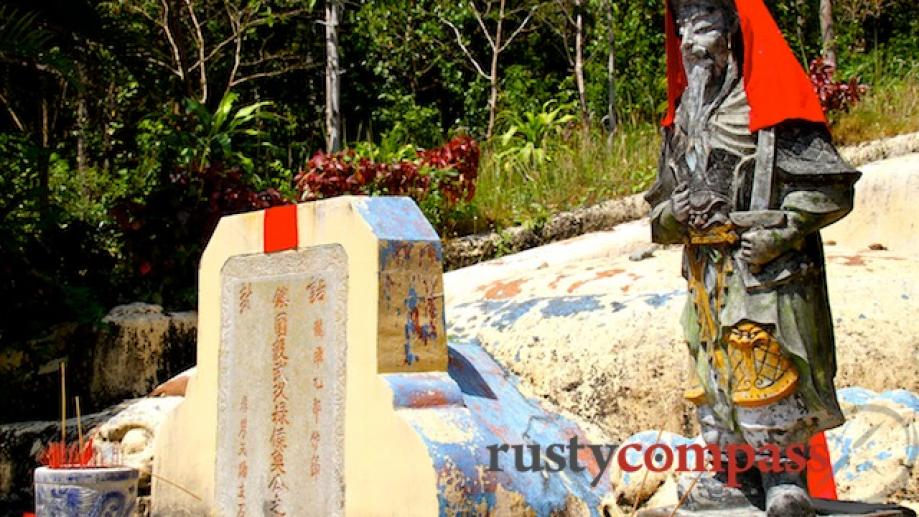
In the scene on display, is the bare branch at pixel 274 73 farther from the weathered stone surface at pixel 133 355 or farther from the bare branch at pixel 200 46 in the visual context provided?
the weathered stone surface at pixel 133 355

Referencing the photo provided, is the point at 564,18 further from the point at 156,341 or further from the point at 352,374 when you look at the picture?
the point at 352,374

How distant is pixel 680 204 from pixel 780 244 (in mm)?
350

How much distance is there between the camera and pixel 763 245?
3568 mm

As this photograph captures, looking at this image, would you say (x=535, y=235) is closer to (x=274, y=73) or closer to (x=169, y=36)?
(x=169, y=36)

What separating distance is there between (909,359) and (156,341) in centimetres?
439

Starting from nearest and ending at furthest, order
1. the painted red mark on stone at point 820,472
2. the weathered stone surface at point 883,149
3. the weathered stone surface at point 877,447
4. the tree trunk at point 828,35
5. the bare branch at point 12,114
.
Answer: the painted red mark on stone at point 820,472
the weathered stone surface at point 877,447
the weathered stone surface at point 883,149
the bare branch at point 12,114
the tree trunk at point 828,35

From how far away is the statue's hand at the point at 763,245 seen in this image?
356 centimetres

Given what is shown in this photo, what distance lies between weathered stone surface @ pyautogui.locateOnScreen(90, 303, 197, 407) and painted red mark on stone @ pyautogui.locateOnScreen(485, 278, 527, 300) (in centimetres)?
210

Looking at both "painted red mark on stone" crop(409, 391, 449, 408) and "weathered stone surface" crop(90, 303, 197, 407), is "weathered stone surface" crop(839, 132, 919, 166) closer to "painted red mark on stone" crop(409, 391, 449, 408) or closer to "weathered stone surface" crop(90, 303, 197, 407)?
"painted red mark on stone" crop(409, 391, 449, 408)

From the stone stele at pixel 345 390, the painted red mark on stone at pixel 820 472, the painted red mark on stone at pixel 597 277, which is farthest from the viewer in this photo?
the painted red mark on stone at pixel 597 277

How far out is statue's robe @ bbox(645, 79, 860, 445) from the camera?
3584 millimetres

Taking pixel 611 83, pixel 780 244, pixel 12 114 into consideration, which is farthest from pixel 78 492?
pixel 611 83

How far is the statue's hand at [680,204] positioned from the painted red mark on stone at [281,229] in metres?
2.06

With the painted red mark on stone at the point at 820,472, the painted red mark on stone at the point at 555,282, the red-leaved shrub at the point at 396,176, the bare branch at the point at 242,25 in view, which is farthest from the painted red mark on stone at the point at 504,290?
the bare branch at the point at 242,25
